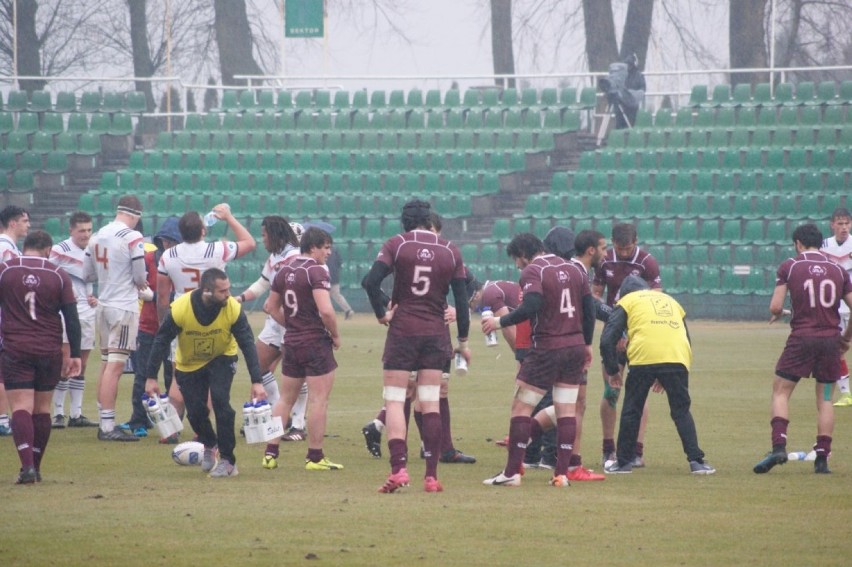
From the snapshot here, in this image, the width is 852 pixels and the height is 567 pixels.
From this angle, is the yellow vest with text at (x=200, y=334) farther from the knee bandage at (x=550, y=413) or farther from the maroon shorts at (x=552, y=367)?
the knee bandage at (x=550, y=413)

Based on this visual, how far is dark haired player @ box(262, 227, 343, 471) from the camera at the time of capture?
10.2m

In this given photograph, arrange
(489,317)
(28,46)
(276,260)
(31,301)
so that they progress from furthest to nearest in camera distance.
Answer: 1. (28,46)
2. (276,260)
3. (489,317)
4. (31,301)

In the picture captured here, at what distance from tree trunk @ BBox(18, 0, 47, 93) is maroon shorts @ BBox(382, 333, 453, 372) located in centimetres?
3387

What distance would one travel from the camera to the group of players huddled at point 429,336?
9359 millimetres

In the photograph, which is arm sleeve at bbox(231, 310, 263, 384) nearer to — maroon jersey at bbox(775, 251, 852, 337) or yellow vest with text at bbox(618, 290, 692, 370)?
yellow vest with text at bbox(618, 290, 692, 370)

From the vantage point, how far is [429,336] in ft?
30.6

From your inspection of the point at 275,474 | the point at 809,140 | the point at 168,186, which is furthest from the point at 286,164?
the point at 275,474

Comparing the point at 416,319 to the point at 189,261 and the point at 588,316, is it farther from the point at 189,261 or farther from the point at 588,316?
the point at 189,261

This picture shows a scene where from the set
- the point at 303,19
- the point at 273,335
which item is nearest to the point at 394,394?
the point at 273,335

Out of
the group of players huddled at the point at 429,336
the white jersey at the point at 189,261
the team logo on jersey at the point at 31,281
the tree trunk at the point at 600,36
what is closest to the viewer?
the group of players huddled at the point at 429,336

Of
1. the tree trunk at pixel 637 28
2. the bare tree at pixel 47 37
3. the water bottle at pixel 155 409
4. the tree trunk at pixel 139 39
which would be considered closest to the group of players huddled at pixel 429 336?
the water bottle at pixel 155 409

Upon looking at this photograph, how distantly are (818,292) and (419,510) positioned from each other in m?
3.83

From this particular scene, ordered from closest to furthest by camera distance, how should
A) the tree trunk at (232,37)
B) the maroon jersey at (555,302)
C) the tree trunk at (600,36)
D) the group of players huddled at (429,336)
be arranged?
1. the group of players huddled at (429,336)
2. the maroon jersey at (555,302)
3. the tree trunk at (600,36)
4. the tree trunk at (232,37)

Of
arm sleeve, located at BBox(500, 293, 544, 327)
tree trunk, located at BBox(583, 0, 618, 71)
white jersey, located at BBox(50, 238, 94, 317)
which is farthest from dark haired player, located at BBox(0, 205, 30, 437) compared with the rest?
tree trunk, located at BBox(583, 0, 618, 71)
